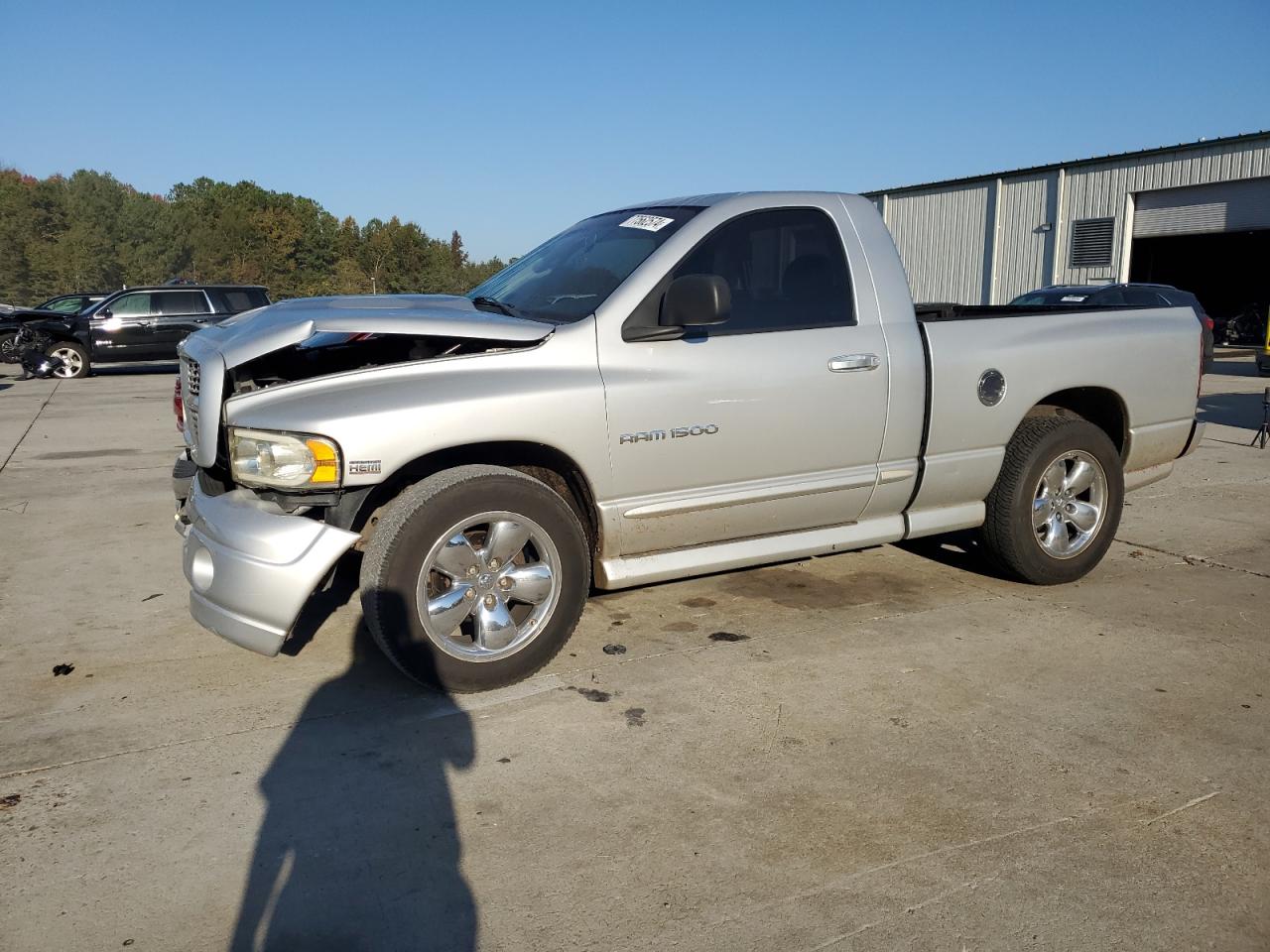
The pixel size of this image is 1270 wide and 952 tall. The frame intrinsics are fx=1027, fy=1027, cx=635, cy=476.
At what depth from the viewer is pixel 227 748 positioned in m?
3.61

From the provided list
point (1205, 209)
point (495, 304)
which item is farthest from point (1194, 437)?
point (1205, 209)

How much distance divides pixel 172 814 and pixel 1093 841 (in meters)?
2.77

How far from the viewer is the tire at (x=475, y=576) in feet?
12.3

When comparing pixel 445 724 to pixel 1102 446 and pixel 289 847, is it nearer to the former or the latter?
pixel 289 847

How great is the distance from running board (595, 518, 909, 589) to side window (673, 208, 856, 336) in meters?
0.95

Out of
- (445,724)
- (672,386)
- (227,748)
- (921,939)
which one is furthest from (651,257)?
(921,939)

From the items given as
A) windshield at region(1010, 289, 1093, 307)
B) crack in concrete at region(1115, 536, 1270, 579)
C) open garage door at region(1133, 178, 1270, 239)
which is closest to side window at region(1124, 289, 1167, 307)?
windshield at region(1010, 289, 1093, 307)

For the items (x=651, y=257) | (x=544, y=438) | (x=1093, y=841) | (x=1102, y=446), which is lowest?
(x=1093, y=841)

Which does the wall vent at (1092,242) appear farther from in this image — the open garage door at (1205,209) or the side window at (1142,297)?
the side window at (1142,297)

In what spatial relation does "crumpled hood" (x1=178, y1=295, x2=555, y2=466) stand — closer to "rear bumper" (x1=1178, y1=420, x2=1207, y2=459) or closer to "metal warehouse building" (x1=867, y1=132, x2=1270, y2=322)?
"rear bumper" (x1=1178, y1=420, x2=1207, y2=459)

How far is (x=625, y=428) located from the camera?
4.16 meters

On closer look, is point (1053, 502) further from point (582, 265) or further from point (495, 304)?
point (495, 304)

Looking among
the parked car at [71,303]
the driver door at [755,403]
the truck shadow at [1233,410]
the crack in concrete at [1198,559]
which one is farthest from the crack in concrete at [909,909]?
the parked car at [71,303]

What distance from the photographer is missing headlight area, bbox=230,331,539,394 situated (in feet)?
13.5
